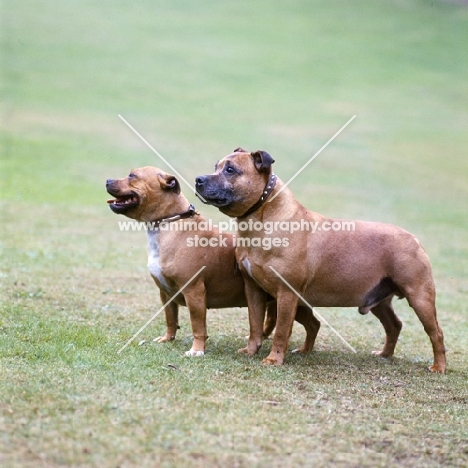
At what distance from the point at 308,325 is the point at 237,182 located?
Result: 195cm

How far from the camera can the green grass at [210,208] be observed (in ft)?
20.1

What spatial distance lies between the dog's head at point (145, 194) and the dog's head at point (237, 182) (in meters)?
0.42

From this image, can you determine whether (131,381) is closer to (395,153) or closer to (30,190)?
(30,190)

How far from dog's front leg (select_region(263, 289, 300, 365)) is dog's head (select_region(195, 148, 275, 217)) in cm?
102

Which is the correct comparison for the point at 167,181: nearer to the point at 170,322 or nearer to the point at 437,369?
the point at 170,322

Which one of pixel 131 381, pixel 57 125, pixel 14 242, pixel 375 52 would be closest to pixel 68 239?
pixel 14 242

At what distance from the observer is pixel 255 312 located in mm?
8547

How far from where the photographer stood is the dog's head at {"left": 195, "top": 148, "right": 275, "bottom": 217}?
8.11 m

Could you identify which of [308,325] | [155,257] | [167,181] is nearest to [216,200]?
[167,181]

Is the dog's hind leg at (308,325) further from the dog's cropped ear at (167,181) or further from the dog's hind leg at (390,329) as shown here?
the dog's cropped ear at (167,181)

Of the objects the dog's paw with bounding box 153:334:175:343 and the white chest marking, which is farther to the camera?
the dog's paw with bounding box 153:334:175:343

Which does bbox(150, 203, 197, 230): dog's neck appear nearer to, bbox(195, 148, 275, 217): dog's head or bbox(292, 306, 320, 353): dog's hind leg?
bbox(195, 148, 275, 217): dog's head

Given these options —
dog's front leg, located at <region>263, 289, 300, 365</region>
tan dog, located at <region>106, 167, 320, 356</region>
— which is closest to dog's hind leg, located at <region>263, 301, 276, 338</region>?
tan dog, located at <region>106, 167, 320, 356</region>

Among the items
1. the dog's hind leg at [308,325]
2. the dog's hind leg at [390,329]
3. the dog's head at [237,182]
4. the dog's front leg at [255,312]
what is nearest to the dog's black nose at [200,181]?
the dog's head at [237,182]
